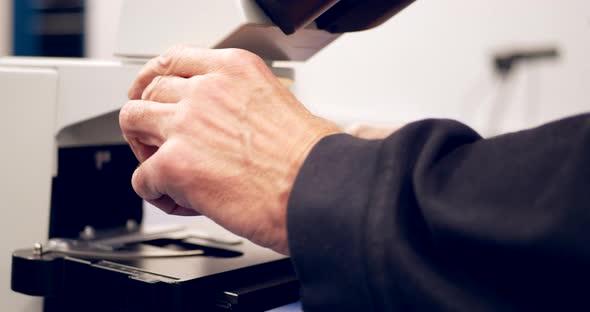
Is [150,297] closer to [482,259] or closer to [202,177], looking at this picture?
[202,177]

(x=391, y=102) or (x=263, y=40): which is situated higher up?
(x=263, y=40)

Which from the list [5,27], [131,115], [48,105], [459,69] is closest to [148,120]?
[131,115]

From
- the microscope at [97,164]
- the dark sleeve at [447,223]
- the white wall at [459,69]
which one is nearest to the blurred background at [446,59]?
the white wall at [459,69]

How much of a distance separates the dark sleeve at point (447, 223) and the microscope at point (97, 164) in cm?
14

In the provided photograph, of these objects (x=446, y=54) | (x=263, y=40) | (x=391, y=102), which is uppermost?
(x=263, y=40)

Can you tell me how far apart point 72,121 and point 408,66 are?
60.7 inches

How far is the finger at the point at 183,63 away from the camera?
563 mm

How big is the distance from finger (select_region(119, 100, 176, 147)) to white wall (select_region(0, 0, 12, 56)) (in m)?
1.89

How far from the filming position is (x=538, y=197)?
1.34ft

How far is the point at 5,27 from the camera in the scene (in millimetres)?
2250

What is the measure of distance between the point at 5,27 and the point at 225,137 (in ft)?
6.57

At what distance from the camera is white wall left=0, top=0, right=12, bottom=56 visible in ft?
7.35

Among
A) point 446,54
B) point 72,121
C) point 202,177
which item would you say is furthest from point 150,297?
point 446,54

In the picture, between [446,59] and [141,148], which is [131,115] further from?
[446,59]
